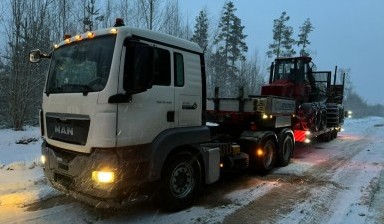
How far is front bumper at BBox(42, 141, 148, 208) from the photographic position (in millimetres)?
4848

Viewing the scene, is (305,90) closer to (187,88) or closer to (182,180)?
(187,88)

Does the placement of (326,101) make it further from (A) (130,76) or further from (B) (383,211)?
(A) (130,76)

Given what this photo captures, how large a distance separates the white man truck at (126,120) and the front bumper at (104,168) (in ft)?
0.04

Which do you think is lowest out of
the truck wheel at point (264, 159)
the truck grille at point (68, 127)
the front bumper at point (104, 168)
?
the truck wheel at point (264, 159)

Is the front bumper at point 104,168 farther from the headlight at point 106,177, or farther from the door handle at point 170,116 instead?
the door handle at point 170,116

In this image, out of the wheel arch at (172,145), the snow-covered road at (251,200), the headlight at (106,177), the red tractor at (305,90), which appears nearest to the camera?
the headlight at (106,177)

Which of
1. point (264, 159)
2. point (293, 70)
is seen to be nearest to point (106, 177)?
point (264, 159)

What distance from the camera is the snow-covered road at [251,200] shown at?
18.3 feet

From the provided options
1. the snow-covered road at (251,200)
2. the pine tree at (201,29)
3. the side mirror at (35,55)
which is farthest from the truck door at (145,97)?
the pine tree at (201,29)

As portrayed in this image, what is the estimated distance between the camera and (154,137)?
5449 millimetres

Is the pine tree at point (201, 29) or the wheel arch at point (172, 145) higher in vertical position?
the pine tree at point (201, 29)

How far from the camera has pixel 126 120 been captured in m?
5.01

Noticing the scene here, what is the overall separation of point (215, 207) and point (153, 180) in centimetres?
138

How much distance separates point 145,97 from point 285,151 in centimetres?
565
